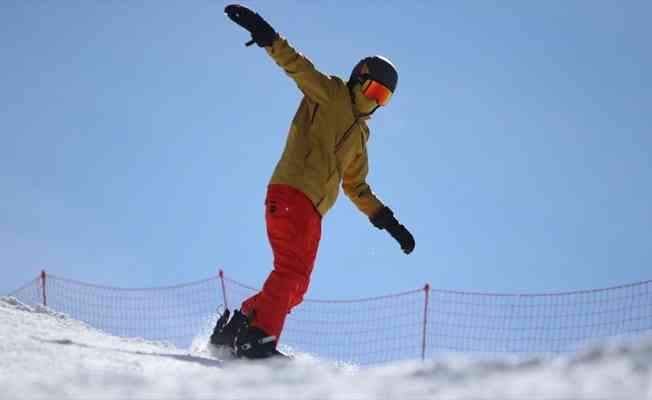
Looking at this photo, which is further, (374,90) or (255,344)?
(374,90)

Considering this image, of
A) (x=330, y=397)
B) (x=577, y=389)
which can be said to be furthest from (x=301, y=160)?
(x=577, y=389)

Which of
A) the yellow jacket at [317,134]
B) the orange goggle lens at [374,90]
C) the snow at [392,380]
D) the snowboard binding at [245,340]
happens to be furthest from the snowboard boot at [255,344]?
the orange goggle lens at [374,90]

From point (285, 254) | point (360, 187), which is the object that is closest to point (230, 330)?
point (285, 254)

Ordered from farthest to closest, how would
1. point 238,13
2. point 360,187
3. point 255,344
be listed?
point 360,187 → point 238,13 → point 255,344

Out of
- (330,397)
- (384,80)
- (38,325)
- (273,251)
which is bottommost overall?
(330,397)

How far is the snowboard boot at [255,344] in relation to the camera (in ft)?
13.2

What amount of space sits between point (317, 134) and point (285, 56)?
0.51m

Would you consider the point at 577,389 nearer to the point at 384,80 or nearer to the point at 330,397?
the point at 330,397

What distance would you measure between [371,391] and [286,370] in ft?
1.31

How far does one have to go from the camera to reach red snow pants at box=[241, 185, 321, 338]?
13.5ft

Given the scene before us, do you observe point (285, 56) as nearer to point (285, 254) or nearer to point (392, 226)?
point (285, 254)

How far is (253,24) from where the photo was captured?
4.55 metres

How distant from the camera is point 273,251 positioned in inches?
170

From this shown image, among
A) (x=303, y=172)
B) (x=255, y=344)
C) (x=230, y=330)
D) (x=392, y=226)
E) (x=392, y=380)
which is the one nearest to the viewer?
(x=392, y=380)
